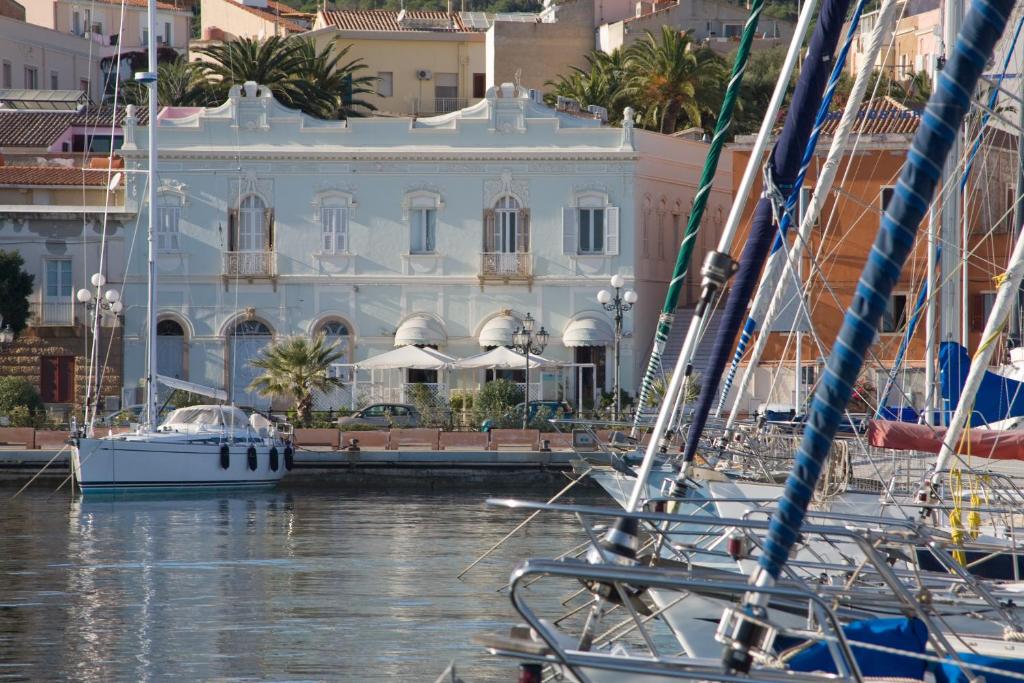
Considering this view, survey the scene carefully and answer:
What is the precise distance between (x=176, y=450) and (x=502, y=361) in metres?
11.0

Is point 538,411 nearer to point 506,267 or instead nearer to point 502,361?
point 502,361

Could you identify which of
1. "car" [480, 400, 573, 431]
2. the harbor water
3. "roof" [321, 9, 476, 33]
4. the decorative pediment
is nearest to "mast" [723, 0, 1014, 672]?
the harbor water

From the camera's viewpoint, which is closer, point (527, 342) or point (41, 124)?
point (527, 342)

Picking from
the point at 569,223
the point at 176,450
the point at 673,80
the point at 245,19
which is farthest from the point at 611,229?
the point at 245,19

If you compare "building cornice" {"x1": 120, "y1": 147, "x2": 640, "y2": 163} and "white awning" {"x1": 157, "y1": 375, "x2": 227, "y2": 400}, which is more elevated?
"building cornice" {"x1": 120, "y1": 147, "x2": 640, "y2": 163}

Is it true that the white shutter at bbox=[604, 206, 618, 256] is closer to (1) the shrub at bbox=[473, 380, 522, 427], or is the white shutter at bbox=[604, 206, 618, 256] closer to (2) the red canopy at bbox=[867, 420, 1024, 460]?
(1) the shrub at bbox=[473, 380, 522, 427]

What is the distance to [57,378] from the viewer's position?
47281mm

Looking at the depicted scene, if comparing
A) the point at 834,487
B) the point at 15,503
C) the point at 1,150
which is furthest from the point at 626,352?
the point at 834,487

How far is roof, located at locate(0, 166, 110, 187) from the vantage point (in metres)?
49.2

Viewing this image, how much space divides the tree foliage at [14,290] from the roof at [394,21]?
25573 mm

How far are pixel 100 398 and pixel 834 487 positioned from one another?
101 feet

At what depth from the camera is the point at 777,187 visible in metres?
14.0

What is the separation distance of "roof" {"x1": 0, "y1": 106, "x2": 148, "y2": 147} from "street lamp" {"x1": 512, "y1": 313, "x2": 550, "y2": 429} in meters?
19.5

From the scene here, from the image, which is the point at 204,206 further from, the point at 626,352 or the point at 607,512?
the point at 607,512
